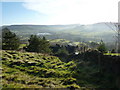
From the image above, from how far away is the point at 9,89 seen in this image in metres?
14.9

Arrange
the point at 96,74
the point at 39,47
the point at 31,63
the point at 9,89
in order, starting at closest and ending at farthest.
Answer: the point at 9,89
the point at 96,74
the point at 31,63
the point at 39,47

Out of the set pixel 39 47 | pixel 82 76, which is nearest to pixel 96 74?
pixel 82 76

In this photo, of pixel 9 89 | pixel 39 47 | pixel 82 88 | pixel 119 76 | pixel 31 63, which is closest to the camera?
pixel 9 89

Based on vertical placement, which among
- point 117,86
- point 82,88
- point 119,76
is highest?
point 119,76

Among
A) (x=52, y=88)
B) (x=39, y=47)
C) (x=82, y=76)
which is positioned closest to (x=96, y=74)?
(x=82, y=76)

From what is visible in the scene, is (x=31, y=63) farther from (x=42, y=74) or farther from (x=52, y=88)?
(x=52, y=88)

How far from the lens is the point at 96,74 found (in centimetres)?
2234

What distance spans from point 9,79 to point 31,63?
34.4 feet

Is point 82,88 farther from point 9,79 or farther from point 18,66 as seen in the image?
point 18,66

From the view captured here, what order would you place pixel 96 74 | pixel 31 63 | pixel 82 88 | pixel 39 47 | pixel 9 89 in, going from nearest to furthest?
pixel 9 89 → pixel 82 88 → pixel 96 74 → pixel 31 63 → pixel 39 47

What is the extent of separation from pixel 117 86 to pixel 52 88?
8769 millimetres

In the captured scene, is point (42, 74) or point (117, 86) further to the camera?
point (42, 74)

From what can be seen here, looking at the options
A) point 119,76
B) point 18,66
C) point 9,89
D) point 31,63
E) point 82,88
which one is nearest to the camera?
point 9,89

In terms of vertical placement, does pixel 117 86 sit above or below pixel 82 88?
above
